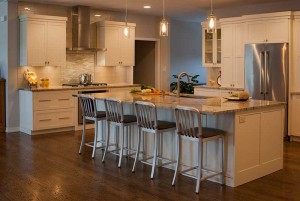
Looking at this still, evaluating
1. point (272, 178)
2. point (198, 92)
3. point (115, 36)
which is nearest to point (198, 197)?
point (272, 178)

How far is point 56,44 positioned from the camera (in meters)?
8.26

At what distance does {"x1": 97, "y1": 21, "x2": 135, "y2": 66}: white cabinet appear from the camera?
29.5 ft

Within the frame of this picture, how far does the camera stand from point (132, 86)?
30.5 feet

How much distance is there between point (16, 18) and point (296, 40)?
537 cm

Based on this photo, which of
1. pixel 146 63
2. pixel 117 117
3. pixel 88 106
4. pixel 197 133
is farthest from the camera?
pixel 146 63

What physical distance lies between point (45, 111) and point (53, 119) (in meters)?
0.25

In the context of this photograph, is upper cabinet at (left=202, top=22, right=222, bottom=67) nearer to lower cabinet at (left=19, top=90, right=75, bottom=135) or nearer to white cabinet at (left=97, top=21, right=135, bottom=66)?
white cabinet at (left=97, top=21, right=135, bottom=66)

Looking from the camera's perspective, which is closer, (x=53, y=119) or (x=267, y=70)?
(x=267, y=70)

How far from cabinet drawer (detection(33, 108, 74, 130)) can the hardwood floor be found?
1.59 meters

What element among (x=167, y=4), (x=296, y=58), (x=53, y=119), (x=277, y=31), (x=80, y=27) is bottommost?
(x=53, y=119)

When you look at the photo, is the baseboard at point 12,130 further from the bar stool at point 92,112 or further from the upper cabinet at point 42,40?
the bar stool at point 92,112

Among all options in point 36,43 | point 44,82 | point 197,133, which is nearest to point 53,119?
point 44,82

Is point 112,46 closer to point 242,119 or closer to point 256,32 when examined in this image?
point 256,32

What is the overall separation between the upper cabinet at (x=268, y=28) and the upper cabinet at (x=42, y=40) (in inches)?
147
